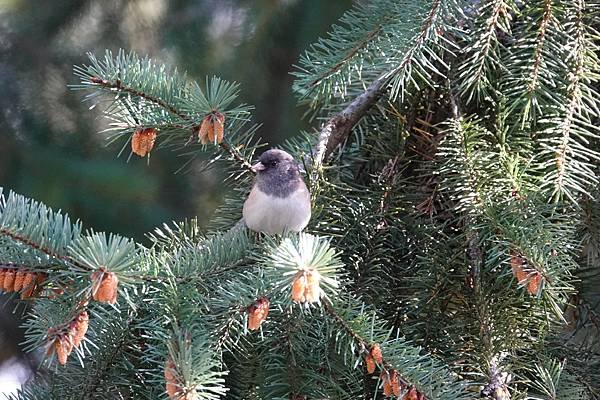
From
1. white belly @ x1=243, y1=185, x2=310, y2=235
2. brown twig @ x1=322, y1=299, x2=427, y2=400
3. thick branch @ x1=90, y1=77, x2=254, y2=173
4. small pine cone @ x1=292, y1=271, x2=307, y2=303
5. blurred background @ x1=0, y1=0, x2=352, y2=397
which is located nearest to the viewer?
small pine cone @ x1=292, y1=271, x2=307, y2=303

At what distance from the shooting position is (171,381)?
0.80 m

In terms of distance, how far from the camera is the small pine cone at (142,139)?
1108 mm

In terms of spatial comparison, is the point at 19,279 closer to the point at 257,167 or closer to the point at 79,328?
the point at 79,328

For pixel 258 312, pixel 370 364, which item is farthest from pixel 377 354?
pixel 258 312

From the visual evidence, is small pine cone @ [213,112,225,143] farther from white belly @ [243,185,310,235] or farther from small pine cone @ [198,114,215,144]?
white belly @ [243,185,310,235]

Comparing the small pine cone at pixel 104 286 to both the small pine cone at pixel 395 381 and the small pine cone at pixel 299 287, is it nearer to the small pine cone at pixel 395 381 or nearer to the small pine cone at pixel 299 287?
the small pine cone at pixel 299 287

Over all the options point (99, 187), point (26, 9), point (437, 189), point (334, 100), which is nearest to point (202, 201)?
point (99, 187)

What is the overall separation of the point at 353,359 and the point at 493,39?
536mm

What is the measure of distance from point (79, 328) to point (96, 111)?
3.00ft

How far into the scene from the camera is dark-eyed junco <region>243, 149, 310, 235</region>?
4.07ft

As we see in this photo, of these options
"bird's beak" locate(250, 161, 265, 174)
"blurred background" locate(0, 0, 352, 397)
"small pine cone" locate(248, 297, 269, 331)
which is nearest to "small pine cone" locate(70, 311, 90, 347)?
"small pine cone" locate(248, 297, 269, 331)

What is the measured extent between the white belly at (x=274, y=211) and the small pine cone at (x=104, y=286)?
44cm

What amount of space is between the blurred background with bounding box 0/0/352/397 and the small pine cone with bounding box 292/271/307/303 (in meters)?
0.88

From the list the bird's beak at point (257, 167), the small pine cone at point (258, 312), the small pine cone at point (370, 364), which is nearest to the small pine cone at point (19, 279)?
the small pine cone at point (258, 312)
